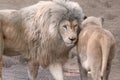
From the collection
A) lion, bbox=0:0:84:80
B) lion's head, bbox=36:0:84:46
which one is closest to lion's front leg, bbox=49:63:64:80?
lion, bbox=0:0:84:80

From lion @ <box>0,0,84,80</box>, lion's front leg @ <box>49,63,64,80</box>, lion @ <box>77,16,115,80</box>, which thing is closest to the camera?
lion @ <box>77,16,115,80</box>

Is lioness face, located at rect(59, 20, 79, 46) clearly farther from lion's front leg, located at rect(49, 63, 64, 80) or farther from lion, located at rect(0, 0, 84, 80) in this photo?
lion's front leg, located at rect(49, 63, 64, 80)

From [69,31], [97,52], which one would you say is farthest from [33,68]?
[97,52]

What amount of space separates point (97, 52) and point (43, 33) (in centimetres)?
88

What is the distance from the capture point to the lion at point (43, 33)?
231 inches

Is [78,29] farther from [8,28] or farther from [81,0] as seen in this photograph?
[81,0]

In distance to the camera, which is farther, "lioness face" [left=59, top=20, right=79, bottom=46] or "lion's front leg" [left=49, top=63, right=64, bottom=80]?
"lion's front leg" [left=49, top=63, right=64, bottom=80]

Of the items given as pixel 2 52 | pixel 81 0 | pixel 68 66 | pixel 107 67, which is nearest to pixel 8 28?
pixel 2 52

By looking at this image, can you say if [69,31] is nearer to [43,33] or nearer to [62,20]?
[62,20]

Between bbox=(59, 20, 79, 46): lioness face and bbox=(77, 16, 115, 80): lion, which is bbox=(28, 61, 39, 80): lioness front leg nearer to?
bbox=(59, 20, 79, 46): lioness face

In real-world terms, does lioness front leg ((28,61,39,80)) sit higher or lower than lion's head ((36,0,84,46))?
lower

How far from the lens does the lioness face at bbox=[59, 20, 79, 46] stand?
5742mm

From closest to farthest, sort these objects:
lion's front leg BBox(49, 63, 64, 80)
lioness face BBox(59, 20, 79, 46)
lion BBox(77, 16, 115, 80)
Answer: lion BBox(77, 16, 115, 80) → lioness face BBox(59, 20, 79, 46) → lion's front leg BBox(49, 63, 64, 80)

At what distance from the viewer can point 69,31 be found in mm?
5781
